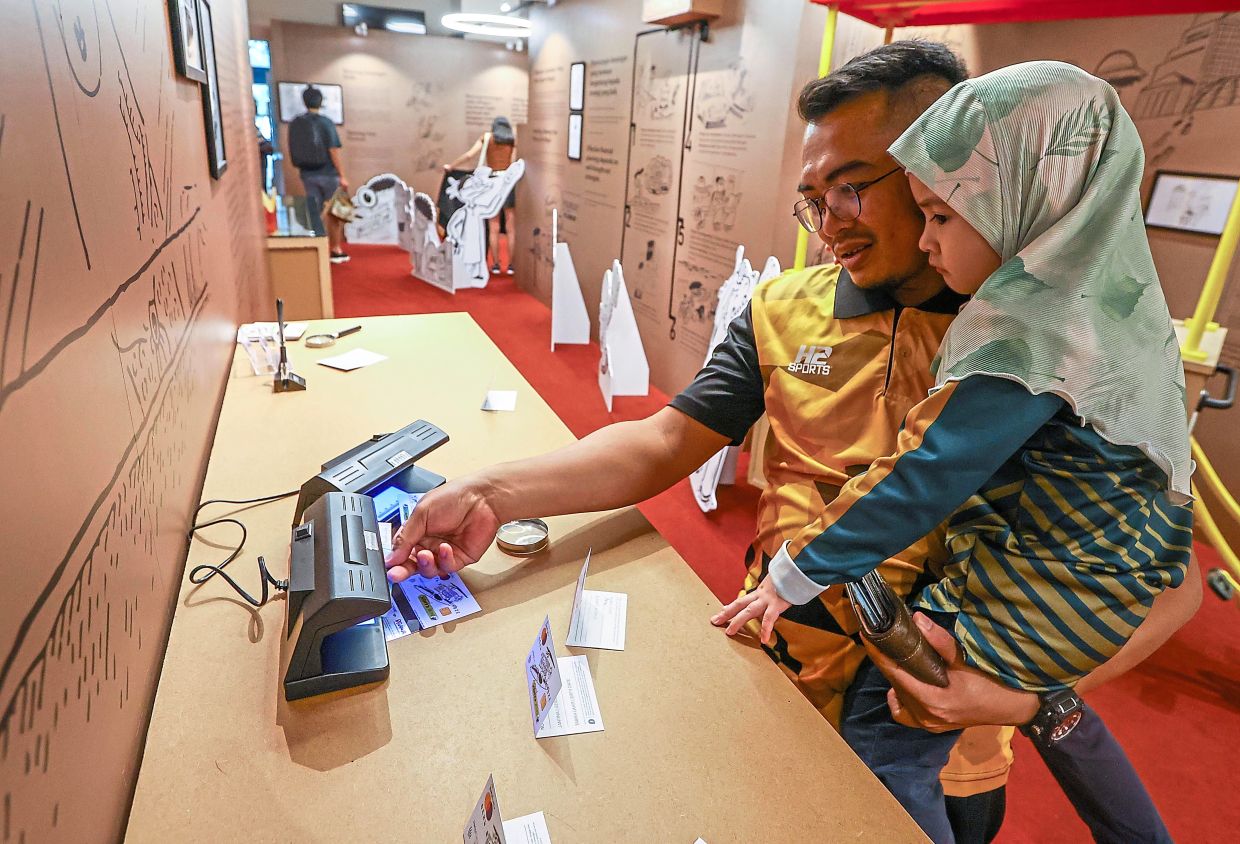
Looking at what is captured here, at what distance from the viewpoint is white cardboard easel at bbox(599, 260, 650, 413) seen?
399cm

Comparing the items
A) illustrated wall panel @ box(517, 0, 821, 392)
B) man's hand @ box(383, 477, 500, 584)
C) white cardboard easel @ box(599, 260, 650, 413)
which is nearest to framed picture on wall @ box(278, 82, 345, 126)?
illustrated wall panel @ box(517, 0, 821, 392)

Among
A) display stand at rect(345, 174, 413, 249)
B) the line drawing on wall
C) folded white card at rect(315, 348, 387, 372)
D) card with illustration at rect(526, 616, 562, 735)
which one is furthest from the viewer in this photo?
display stand at rect(345, 174, 413, 249)

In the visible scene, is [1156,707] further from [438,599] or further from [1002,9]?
[438,599]

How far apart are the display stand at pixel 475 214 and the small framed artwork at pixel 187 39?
14.2 ft

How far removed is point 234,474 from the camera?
1435 mm

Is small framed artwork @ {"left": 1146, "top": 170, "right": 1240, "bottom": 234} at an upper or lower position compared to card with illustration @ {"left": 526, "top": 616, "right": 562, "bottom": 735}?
upper

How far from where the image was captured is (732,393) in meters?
1.39

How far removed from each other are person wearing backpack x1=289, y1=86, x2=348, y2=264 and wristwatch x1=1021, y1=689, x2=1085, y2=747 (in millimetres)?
7914

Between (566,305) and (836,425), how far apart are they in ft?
13.9

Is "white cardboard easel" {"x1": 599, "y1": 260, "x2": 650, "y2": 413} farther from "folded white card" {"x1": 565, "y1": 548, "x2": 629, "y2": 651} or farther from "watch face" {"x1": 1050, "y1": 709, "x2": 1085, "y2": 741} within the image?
"watch face" {"x1": 1050, "y1": 709, "x2": 1085, "y2": 741}

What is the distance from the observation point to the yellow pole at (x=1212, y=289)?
6.23ft

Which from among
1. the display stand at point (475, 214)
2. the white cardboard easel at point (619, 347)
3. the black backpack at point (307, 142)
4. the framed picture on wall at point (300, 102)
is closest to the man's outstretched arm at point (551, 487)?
the white cardboard easel at point (619, 347)

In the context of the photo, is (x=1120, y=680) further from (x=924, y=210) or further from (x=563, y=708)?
(x=563, y=708)

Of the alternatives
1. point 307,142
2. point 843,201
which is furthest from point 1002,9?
point 307,142
